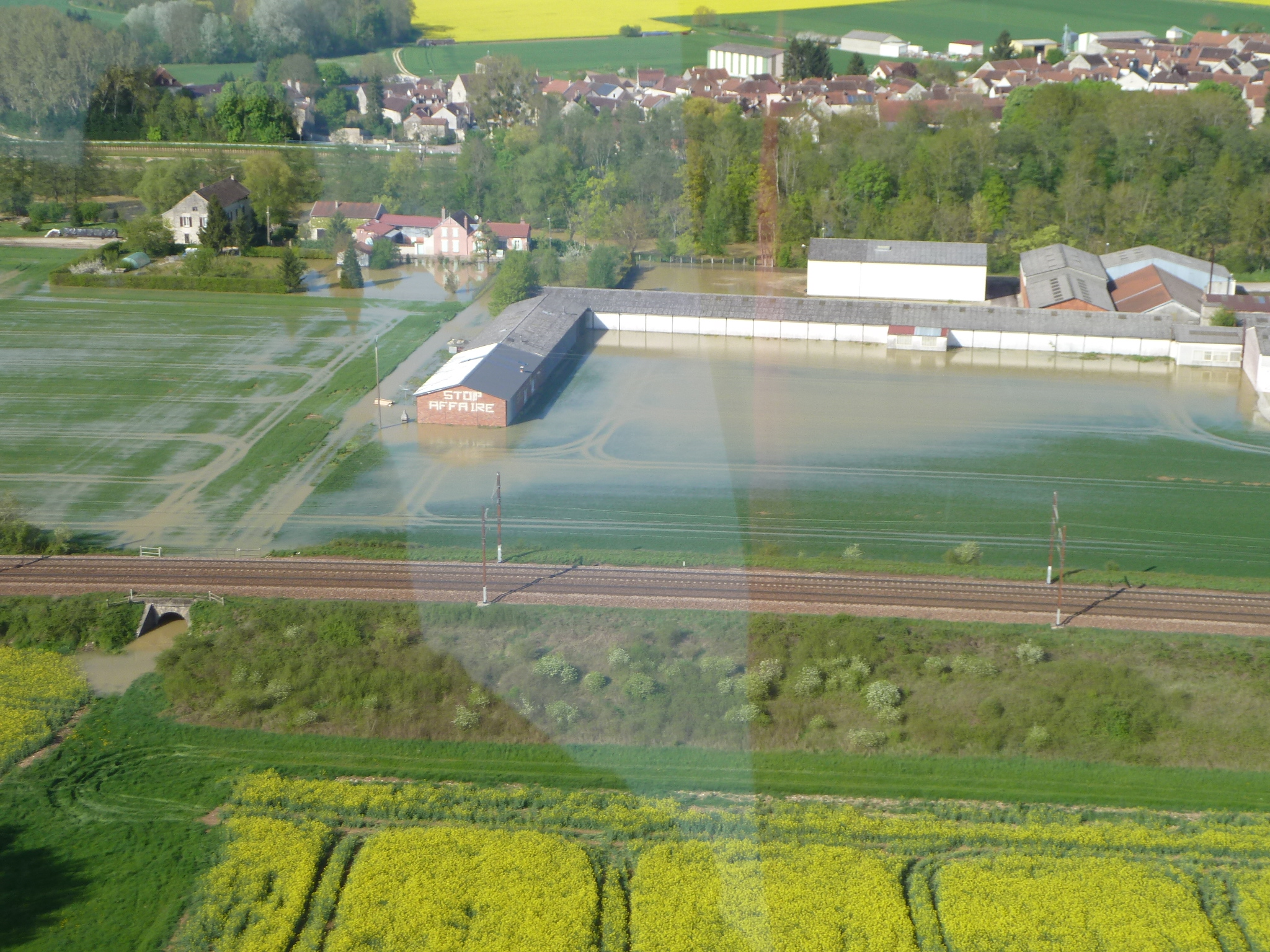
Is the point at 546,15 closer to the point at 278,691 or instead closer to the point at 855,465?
the point at 855,465

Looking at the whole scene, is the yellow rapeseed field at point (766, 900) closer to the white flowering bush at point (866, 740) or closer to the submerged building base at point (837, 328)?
the white flowering bush at point (866, 740)

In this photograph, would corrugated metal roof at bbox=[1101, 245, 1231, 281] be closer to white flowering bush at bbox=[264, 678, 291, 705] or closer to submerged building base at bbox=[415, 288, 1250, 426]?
submerged building base at bbox=[415, 288, 1250, 426]

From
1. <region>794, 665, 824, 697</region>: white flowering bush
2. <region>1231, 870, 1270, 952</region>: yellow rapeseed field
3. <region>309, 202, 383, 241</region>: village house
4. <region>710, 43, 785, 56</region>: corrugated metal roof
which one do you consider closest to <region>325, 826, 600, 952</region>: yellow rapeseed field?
<region>794, 665, 824, 697</region>: white flowering bush

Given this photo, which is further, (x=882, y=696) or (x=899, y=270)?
(x=899, y=270)

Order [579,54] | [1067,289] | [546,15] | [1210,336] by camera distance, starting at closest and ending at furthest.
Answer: [1210,336]
[1067,289]
[546,15]
[579,54]

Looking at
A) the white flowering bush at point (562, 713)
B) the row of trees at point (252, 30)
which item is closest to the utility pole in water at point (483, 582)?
the white flowering bush at point (562, 713)

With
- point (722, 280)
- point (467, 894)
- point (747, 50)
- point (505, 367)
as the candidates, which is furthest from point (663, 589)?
point (747, 50)
